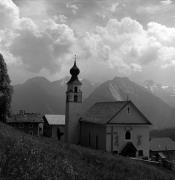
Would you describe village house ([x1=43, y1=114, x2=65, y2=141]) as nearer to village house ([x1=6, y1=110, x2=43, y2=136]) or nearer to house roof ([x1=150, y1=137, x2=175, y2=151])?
village house ([x1=6, y1=110, x2=43, y2=136])

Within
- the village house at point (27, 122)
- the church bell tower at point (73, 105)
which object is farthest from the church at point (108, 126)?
the village house at point (27, 122)

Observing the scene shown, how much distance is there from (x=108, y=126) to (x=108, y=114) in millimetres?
2914

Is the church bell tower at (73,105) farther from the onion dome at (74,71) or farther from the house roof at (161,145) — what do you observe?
the house roof at (161,145)

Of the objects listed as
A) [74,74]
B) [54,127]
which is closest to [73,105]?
[74,74]

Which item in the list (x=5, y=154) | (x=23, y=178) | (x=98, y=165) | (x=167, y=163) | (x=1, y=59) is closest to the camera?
(x=23, y=178)

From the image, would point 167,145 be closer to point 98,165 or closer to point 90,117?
point 90,117

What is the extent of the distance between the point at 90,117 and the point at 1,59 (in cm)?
2052

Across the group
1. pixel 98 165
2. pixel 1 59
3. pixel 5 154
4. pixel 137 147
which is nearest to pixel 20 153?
pixel 5 154

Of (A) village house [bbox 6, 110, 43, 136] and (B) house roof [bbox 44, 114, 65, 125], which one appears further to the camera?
(B) house roof [bbox 44, 114, 65, 125]

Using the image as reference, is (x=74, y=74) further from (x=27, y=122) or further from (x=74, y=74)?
(x=27, y=122)

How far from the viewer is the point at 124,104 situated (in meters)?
53.5

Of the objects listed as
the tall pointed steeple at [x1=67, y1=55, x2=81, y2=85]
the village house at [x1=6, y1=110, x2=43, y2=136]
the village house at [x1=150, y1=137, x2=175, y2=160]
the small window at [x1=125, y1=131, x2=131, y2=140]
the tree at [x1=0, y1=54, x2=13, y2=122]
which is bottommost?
the village house at [x1=150, y1=137, x2=175, y2=160]

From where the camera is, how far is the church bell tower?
59.1 m

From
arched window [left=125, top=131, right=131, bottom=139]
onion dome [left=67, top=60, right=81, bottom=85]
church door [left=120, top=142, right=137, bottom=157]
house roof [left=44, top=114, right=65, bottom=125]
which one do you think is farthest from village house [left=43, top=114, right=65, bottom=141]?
church door [left=120, top=142, right=137, bottom=157]
